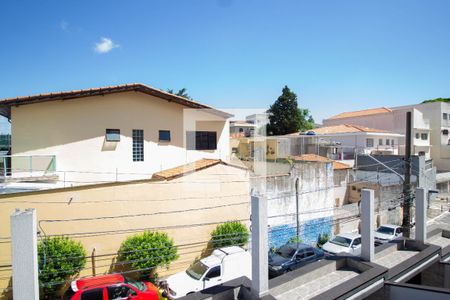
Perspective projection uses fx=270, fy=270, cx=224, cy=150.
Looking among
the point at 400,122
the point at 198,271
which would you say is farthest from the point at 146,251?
the point at 400,122

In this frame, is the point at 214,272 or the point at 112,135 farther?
the point at 112,135

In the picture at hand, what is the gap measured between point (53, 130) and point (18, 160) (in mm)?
1798

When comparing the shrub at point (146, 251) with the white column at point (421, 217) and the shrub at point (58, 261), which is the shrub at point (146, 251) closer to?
the shrub at point (58, 261)

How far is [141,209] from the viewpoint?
11.0 m

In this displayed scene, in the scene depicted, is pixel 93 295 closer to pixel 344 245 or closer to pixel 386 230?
pixel 344 245

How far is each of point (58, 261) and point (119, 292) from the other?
2.73m

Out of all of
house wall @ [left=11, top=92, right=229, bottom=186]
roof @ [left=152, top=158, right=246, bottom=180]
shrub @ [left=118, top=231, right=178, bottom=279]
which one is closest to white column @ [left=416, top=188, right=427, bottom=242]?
roof @ [left=152, top=158, right=246, bottom=180]

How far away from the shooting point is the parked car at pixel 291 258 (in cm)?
1052

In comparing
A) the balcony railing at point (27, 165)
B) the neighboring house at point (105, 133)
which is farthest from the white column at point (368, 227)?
the balcony railing at point (27, 165)

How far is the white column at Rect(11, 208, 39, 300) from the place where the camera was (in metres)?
3.56

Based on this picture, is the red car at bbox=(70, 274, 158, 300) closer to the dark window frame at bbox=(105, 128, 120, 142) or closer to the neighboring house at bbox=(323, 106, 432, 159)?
the dark window frame at bbox=(105, 128, 120, 142)

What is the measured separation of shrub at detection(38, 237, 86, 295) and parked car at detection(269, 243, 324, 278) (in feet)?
23.0

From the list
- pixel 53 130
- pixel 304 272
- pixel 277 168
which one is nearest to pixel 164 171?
pixel 53 130

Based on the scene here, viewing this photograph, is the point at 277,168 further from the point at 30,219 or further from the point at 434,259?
the point at 30,219
